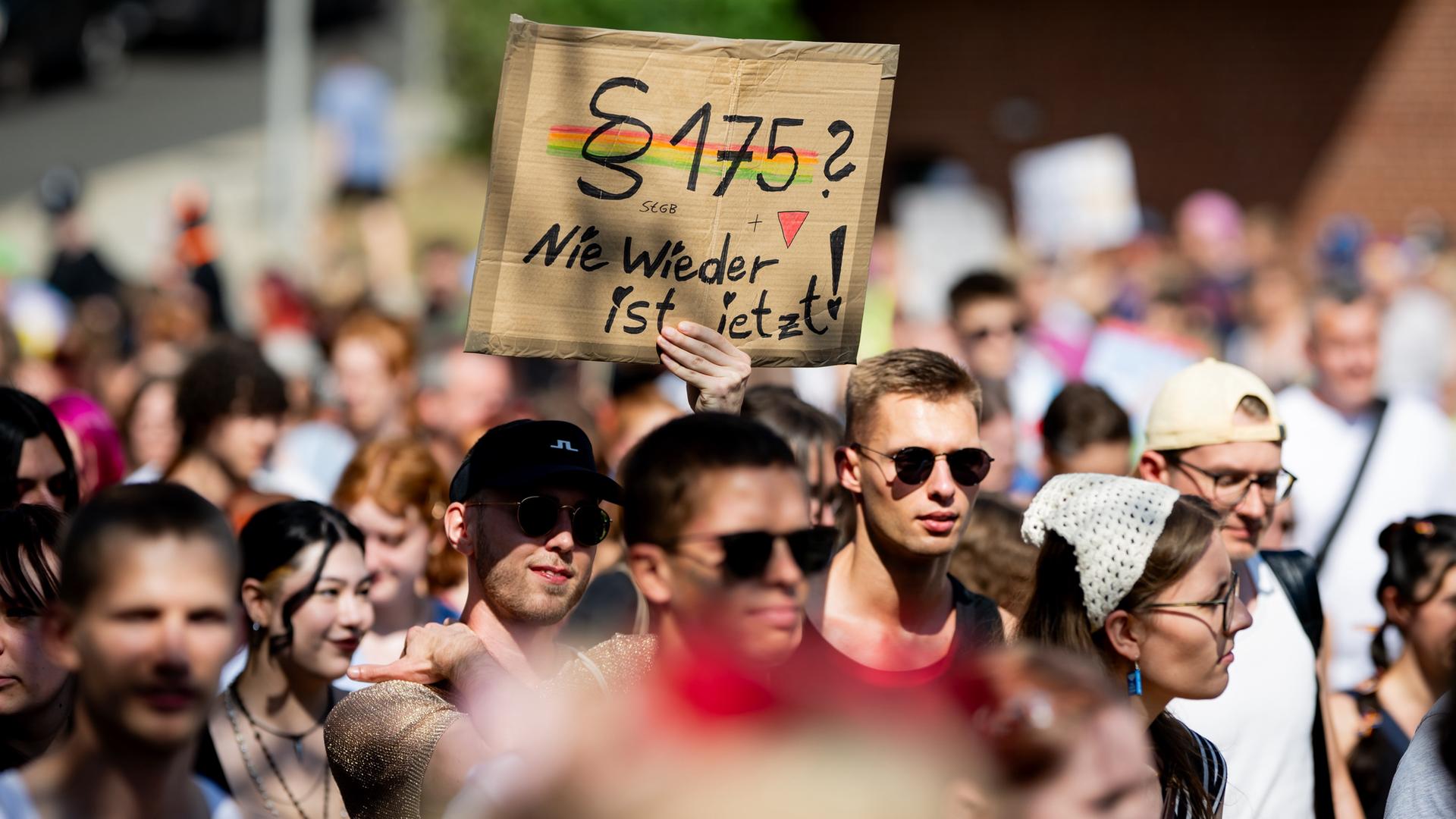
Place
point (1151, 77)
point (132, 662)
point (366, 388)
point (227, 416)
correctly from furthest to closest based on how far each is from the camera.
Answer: point (1151, 77)
point (366, 388)
point (227, 416)
point (132, 662)

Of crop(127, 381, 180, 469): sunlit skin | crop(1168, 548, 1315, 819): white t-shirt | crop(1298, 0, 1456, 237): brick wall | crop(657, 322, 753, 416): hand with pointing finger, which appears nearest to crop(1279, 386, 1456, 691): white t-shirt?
crop(1168, 548, 1315, 819): white t-shirt

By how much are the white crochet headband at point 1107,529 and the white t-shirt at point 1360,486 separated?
9.14ft

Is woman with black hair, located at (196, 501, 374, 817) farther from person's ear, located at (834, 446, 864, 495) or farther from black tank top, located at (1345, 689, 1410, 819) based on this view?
black tank top, located at (1345, 689, 1410, 819)

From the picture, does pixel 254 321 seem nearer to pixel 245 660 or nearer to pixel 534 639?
pixel 245 660

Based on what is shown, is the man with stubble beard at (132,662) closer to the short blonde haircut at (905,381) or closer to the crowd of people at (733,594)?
the crowd of people at (733,594)

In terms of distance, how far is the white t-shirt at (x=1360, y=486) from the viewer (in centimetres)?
615

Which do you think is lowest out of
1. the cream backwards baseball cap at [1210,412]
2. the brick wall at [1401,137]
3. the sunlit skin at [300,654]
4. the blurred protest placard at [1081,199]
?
the sunlit skin at [300,654]

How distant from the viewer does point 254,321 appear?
13.3 m

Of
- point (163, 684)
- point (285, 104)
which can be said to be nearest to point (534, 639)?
point (163, 684)

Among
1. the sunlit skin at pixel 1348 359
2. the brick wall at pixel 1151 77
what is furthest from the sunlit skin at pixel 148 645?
the brick wall at pixel 1151 77

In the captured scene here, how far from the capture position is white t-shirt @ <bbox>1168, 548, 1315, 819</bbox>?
4160 millimetres

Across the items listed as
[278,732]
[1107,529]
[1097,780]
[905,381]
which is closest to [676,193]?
[905,381]

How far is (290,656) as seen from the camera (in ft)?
13.7

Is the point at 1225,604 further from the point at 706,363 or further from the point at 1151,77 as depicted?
the point at 1151,77
